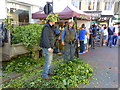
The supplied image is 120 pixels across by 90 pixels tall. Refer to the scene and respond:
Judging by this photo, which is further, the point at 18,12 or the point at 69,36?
the point at 18,12

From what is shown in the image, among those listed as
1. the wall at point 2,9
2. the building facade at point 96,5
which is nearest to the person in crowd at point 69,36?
the wall at point 2,9

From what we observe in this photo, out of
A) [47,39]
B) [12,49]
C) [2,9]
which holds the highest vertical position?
[2,9]

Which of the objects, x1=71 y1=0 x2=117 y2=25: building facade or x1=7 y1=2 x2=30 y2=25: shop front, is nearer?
x1=7 y1=2 x2=30 y2=25: shop front

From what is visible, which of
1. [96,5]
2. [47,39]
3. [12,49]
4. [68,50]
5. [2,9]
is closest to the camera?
[47,39]

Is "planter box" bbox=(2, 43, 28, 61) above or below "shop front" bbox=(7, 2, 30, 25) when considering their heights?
below

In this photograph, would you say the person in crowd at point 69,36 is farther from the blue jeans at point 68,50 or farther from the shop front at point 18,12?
the shop front at point 18,12

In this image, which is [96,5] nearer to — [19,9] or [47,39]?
[19,9]

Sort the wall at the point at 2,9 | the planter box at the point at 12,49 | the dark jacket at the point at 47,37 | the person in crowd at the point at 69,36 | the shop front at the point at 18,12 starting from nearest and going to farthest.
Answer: the dark jacket at the point at 47,37 < the planter box at the point at 12,49 < the person in crowd at the point at 69,36 < the wall at the point at 2,9 < the shop front at the point at 18,12

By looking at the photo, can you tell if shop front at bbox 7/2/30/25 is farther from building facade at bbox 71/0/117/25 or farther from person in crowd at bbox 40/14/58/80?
building facade at bbox 71/0/117/25

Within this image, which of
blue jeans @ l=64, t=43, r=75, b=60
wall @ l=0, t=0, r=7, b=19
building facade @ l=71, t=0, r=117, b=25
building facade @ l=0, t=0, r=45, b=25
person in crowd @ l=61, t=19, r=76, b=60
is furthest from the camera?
building facade @ l=71, t=0, r=117, b=25

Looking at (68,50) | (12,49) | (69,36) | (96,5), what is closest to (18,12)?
(12,49)

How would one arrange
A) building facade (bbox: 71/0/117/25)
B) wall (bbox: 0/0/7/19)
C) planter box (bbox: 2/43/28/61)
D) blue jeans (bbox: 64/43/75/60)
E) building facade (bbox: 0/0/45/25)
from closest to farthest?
planter box (bbox: 2/43/28/61), blue jeans (bbox: 64/43/75/60), wall (bbox: 0/0/7/19), building facade (bbox: 0/0/45/25), building facade (bbox: 71/0/117/25)

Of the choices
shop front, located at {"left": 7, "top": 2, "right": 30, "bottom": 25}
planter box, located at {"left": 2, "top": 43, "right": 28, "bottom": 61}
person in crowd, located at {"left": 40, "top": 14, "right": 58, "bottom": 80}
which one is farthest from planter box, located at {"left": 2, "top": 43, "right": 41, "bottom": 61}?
shop front, located at {"left": 7, "top": 2, "right": 30, "bottom": 25}

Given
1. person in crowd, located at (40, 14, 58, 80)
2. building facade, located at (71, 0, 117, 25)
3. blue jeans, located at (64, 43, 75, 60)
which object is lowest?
blue jeans, located at (64, 43, 75, 60)
